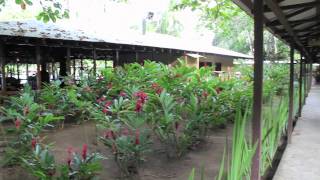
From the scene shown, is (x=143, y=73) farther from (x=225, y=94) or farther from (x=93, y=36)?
(x=93, y=36)

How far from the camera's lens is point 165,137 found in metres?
4.60

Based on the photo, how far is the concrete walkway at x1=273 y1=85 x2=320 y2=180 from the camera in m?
5.18

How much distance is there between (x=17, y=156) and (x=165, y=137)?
64.5 inches

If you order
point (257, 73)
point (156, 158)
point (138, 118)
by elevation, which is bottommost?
point (156, 158)

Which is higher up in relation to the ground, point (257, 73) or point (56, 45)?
point (56, 45)

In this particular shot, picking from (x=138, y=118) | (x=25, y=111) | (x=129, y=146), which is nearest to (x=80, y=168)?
(x=129, y=146)

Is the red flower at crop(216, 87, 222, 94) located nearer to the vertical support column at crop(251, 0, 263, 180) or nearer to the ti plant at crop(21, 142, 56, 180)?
the vertical support column at crop(251, 0, 263, 180)

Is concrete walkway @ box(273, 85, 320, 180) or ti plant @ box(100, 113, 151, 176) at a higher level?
ti plant @ box(100, 113, 151, 176)

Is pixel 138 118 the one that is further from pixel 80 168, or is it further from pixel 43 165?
pixel 43 165

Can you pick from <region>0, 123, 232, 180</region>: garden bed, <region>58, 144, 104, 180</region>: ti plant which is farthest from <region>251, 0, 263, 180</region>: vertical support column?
<region>58, 144, 104, 180</region>: ti plant

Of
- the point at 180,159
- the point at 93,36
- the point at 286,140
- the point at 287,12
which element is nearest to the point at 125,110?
the point at 180,159

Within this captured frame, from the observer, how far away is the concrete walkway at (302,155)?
5184mm

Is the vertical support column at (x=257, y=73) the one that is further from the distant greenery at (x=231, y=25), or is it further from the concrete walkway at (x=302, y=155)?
the distant greenery at (x=231, y=25)

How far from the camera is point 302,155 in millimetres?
6254
